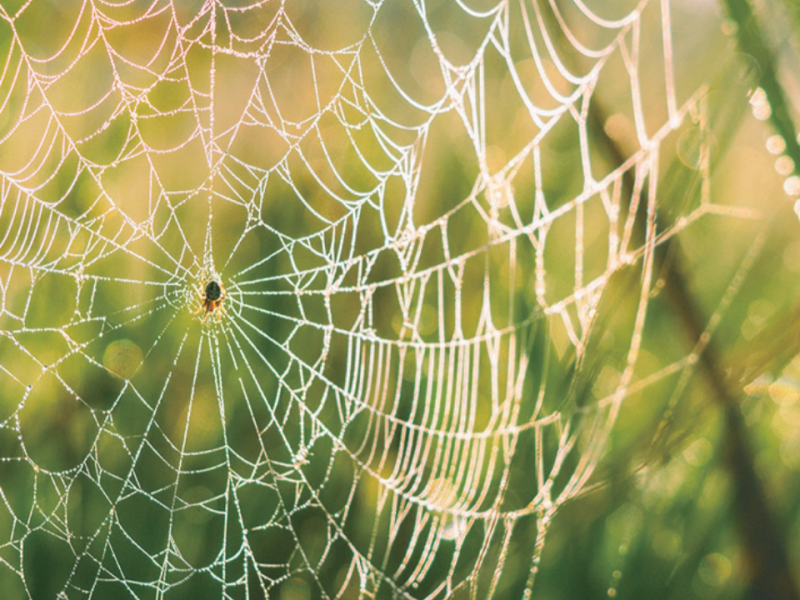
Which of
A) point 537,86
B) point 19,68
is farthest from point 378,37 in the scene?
point 19,68

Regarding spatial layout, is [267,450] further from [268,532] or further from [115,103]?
[115,103]

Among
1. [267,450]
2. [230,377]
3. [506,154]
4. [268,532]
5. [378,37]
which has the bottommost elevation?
[268,532]

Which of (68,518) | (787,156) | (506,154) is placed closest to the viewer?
(787,156)
